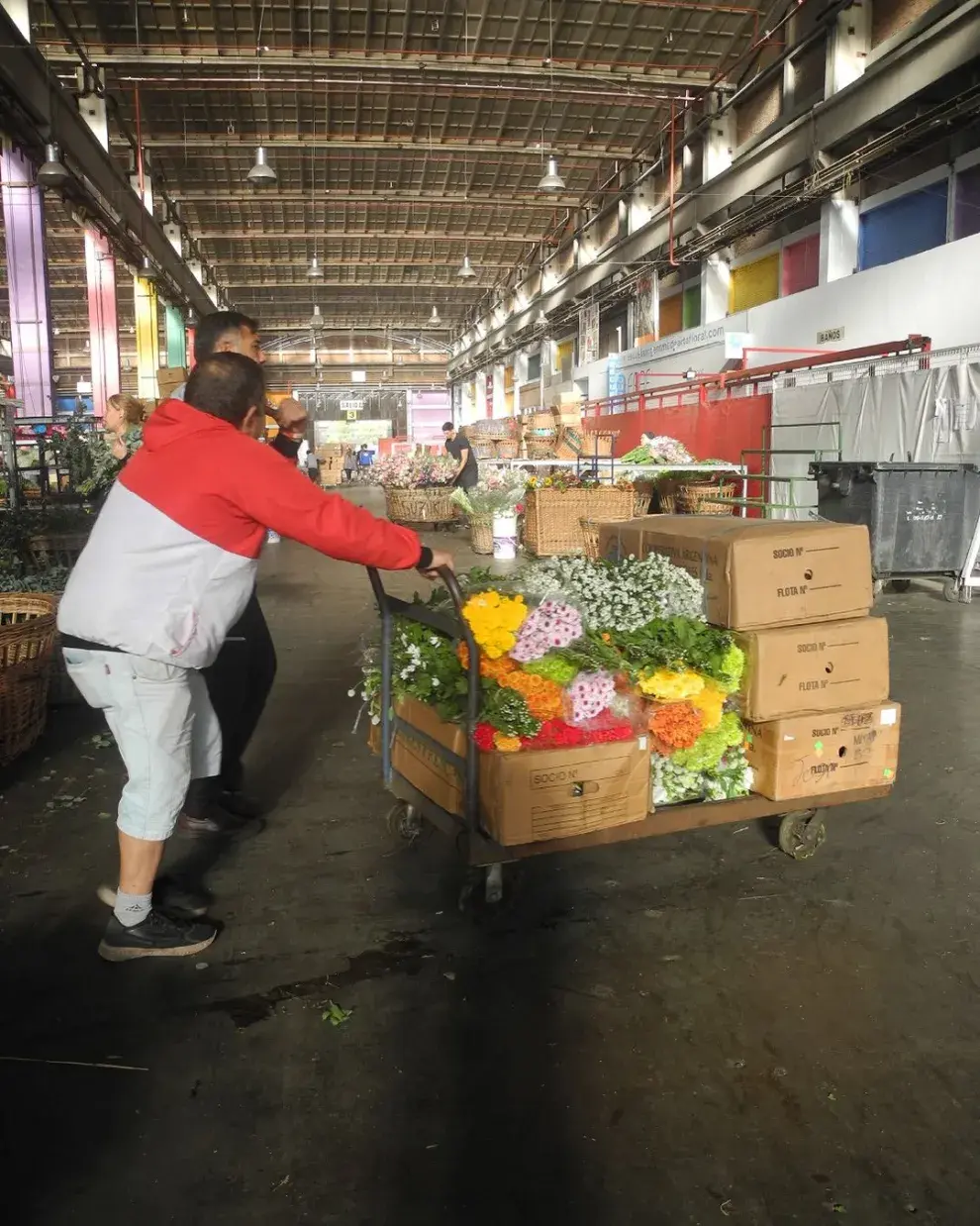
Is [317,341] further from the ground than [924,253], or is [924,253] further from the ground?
[317,341]

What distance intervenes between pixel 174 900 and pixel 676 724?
172cm

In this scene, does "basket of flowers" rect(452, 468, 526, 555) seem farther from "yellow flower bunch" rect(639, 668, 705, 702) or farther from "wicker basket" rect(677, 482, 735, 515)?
"yellow flower bunch" rect(639, 668, 705, 702)

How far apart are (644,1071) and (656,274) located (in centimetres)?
2256

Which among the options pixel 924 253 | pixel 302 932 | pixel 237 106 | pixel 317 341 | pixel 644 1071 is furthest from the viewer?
pixel 317 341

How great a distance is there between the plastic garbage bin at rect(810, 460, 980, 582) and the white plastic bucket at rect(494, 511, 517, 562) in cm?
429

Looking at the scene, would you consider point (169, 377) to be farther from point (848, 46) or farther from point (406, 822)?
point (848, 46)

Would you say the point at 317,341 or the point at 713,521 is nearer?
the point at 713,521

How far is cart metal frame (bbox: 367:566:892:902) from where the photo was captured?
9.07ft

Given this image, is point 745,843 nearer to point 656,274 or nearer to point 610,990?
point 610,990

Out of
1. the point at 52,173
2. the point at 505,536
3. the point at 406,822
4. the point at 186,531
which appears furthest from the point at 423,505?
the point at 186,531

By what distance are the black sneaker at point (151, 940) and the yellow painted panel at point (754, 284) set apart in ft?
58.2

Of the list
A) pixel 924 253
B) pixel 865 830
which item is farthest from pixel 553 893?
pixel 924 253

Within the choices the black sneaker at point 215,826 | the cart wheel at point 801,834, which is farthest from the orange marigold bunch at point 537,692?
the black sneaker at point 215,826

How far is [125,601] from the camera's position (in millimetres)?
2361
